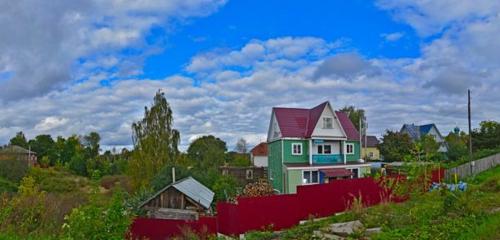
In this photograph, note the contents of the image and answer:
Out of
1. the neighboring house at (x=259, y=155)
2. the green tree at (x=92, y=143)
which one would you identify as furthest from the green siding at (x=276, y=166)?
the green tree at (x=92, y=143)

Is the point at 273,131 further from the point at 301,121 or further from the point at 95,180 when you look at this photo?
the point at 95,180

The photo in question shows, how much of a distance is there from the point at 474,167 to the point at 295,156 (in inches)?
Answer: 464

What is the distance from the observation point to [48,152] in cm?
6406

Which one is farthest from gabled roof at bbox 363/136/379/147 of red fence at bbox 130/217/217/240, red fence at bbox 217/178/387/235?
red fence at bbox 130/217/217/240

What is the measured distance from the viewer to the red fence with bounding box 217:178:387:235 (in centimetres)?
1258

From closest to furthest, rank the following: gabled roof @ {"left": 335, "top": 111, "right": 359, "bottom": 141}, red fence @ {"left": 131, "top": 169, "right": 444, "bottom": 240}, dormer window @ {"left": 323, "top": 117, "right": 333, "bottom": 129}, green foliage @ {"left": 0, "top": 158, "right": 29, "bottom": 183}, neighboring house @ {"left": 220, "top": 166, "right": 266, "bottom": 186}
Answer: red fence @ {"left": 131, "top": 169, "right": 444, "bottom": 240} → dormer window @ {"left": 323, "top": 117, "right": 333, "bottom": 129} → neighboring house @ {"left": 220, "top": 166, "right": 266, "bottom": 186} → gabled roof @ {"left": 335, "top": 111, "right": 359, "bottom": 141} → green foliage @ {"left": 0, "top": 158, "right": 29, "bottom": 183}

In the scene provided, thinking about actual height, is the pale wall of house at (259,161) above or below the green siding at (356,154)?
below

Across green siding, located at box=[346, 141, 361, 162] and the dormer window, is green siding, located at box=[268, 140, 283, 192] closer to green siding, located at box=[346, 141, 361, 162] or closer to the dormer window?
the dormer window

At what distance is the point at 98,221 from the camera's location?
7.07 meters

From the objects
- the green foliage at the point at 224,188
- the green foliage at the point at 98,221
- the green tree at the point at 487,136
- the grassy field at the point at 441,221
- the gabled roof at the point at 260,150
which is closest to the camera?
the grassy field at the point at 441,221

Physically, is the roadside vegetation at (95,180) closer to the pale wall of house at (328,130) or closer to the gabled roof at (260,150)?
the gabled roof at (260,150)

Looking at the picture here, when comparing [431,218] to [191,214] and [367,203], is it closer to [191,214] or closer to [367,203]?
[367,203]

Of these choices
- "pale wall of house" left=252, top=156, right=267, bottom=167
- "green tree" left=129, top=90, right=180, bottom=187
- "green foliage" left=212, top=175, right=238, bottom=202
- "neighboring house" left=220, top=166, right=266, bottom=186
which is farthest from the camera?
"pale wall of house" left=252, top=156, right=267, bottom=167

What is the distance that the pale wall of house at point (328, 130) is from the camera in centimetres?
3306
